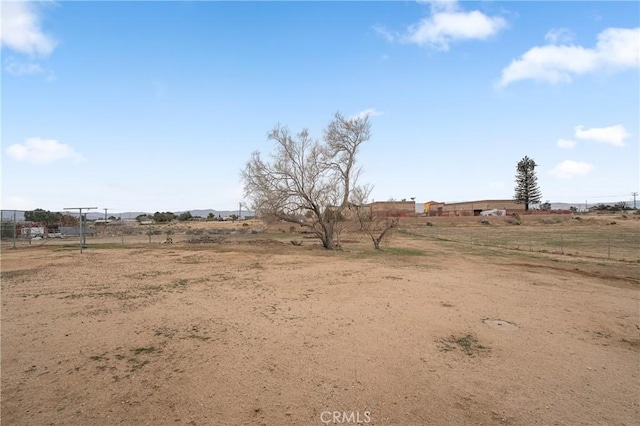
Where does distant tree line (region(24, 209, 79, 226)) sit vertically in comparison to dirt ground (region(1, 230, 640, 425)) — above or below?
above

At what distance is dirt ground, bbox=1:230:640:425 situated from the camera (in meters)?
3.81

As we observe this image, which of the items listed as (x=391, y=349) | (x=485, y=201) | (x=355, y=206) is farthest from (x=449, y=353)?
(x=485, y=201)

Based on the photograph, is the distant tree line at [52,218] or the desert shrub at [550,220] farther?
the desert shrub at [550,220]

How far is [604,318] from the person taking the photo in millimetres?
7730

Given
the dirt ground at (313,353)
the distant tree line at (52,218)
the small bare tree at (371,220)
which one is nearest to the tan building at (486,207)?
the small bare tree at (371,220)

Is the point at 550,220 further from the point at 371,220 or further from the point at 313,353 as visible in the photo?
the point at 313,353

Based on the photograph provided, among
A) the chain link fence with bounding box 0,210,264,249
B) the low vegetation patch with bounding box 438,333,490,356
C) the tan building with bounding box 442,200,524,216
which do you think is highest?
the tan building with bounding box 442,200,524,216

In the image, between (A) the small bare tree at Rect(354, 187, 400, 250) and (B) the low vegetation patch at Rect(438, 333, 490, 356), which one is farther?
(A) the small bare tree at Rect(354, 187, 400, 250)

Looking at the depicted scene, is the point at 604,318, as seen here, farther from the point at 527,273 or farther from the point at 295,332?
the point at 295,332

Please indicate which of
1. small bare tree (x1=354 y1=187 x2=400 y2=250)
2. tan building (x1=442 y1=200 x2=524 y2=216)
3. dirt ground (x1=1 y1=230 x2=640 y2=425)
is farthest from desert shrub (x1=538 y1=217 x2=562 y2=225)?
dirt ground (x1=1 y1=230 x2=640 y2=425)

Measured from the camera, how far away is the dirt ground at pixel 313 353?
3.81 metres

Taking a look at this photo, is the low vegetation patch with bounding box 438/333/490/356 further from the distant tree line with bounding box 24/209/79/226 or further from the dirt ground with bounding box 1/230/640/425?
the distant tree line with bounding box 24/209/79/226

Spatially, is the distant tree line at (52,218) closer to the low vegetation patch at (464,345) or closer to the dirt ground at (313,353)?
the dirt ground at (313,353)

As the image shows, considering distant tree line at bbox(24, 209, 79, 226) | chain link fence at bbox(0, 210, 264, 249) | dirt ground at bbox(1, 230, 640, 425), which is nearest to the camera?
dirt ground at bbox(1, 230, 640, 425)
